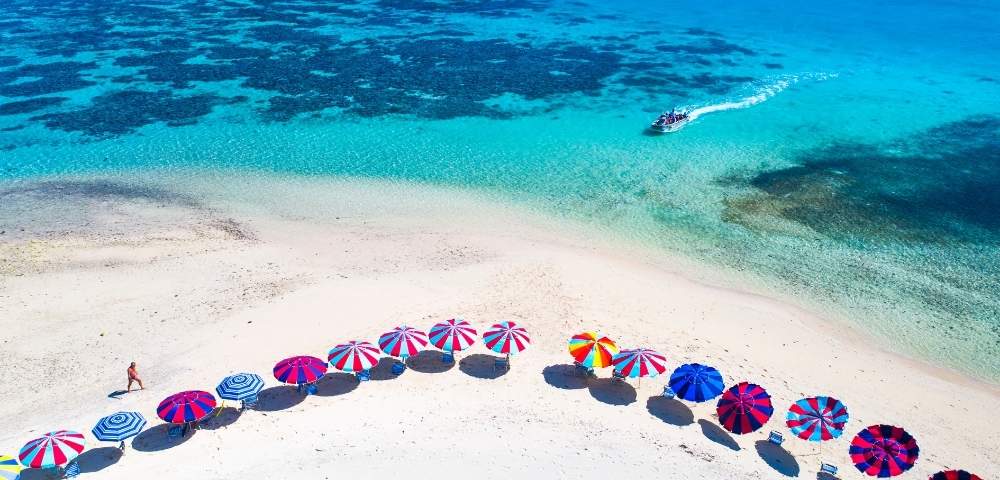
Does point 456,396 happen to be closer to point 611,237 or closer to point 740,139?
point 611,237

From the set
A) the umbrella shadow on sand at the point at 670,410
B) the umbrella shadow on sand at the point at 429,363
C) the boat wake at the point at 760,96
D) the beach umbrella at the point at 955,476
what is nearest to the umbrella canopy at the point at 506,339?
the umbrella shadow on sand at the point at 429,363

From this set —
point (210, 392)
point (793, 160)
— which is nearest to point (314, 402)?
point (210, 392)

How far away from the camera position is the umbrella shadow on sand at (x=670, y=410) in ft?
64.9

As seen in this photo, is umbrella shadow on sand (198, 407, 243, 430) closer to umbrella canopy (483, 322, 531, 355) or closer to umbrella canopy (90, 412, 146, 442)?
umbrella canopy (90, 412, 146, 442)

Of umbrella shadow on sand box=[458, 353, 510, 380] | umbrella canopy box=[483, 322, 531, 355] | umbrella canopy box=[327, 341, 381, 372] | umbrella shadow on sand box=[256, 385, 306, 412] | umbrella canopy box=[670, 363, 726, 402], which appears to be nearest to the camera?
umbrella canopy box=[670, 363, 726, 402]

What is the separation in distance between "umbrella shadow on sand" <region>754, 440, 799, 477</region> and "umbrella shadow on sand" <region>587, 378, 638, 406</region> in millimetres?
3960

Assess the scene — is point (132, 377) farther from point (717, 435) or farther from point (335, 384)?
point (717, 435)

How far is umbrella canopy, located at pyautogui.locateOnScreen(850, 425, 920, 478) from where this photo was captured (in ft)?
55.8

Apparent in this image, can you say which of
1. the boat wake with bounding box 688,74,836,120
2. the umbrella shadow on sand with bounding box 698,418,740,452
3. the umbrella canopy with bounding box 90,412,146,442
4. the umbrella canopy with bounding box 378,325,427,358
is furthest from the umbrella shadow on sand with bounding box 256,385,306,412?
the boat wake with bounding box 688,74,836,120

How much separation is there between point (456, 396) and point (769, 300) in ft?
47.2

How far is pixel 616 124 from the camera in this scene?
46.0m

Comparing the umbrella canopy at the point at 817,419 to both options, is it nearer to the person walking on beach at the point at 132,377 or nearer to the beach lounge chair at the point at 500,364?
the beach lounge chair at the point at 500,364

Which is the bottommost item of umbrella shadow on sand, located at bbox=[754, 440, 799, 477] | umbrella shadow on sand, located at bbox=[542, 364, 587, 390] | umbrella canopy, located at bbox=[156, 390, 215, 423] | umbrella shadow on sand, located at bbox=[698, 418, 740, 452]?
umbrella shadow on sand, located at bbox=[754, 440, 799, 477]

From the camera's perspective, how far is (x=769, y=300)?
88.0ft
